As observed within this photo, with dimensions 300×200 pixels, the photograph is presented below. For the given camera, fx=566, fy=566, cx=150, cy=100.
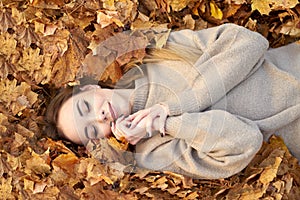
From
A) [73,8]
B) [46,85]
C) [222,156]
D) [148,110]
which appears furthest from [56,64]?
[222,156]

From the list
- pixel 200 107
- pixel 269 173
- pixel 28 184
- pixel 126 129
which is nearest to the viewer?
pixel 126 129

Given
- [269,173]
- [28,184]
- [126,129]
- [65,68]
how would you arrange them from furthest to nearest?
[65,68] → [28,184] → [269,173] → [126,129]

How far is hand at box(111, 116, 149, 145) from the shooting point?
1.38m

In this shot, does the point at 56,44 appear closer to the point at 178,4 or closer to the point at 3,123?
the point at 3,123

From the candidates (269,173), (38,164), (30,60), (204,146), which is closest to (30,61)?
(30,60)

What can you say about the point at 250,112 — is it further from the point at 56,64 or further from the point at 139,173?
the point at 56,64

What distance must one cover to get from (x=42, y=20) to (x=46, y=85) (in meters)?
0.21

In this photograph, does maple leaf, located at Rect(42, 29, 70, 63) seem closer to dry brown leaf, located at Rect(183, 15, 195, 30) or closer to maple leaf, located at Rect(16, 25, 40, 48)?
maple leaf, located at Rect(16, 25, 40, 48)

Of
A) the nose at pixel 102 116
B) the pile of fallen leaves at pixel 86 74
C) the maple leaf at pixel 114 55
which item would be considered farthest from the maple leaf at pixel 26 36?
the nose at pixel 102 116

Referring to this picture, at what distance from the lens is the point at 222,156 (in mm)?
1494

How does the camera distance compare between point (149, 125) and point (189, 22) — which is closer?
point (149, 125)

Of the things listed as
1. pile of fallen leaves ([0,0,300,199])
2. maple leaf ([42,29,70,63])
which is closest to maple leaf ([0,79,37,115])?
pile of fallen leaves ([0,0,300,199])

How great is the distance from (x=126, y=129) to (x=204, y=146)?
0.22 meters

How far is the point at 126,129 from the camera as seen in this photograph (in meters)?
1.38
